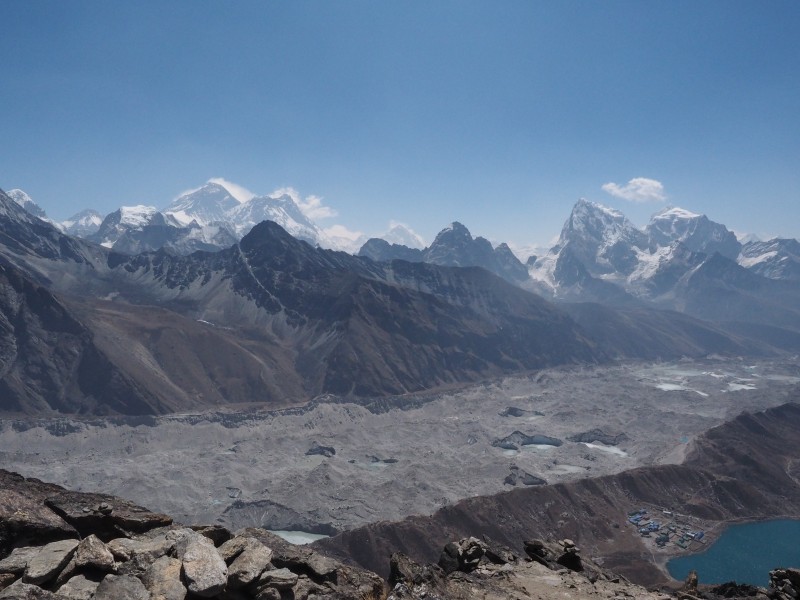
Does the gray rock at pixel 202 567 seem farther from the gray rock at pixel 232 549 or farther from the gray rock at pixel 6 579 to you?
the gray rock at pixel 6 579

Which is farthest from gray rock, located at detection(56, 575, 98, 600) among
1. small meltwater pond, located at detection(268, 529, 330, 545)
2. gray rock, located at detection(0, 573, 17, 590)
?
small meltwater pond, located at detection(268, 529, 330, 545)

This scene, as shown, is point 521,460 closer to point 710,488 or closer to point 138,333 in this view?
point 710,488

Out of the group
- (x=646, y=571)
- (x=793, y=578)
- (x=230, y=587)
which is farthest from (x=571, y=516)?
(x=230, y=587)

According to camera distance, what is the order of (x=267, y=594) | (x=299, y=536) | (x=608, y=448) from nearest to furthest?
(x=267, y=594)
(x=299, y=536)
(x=608, y=448)

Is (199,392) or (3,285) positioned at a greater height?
(3,285)

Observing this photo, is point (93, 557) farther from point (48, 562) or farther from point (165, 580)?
point (165, 580)

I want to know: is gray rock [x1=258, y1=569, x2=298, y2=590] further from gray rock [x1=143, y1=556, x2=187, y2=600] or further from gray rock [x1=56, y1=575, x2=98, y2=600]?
gray rock [x1=56, y1=575, x2=98, y2=600]

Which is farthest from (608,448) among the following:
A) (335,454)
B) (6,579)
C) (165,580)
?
(6,579)
